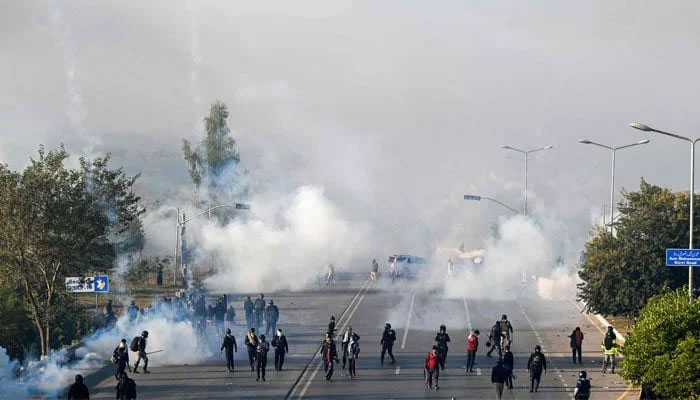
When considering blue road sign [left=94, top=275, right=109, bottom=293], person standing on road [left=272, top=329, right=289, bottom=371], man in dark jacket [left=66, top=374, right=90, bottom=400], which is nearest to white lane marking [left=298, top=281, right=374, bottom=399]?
person standing on road [left=272, top=329, right=289, bottom=371]

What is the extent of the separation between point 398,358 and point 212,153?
57.7 meters

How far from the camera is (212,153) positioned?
91250 mm

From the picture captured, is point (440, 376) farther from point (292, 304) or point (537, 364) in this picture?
point (292, 304)

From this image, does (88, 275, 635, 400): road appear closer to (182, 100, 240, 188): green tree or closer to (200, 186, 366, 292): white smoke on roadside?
(200, 186, 366, 292): white smoke on roadside

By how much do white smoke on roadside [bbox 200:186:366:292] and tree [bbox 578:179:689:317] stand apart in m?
22.5

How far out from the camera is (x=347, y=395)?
2848 cm

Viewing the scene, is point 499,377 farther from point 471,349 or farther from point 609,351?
point 609,351

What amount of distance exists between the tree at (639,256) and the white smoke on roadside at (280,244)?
73.9 ft

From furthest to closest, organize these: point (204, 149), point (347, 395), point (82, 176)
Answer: point (204, 149) < point (82, 176) < point (347, 395)

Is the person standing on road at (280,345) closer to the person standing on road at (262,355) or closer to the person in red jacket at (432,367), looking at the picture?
the person standing on road at (262,355)

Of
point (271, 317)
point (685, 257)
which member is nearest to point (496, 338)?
point (685, 257)

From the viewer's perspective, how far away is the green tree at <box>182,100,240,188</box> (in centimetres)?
9119

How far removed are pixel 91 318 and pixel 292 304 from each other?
12.2 metres

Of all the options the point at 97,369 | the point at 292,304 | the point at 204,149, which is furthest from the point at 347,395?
the point at 204,149
